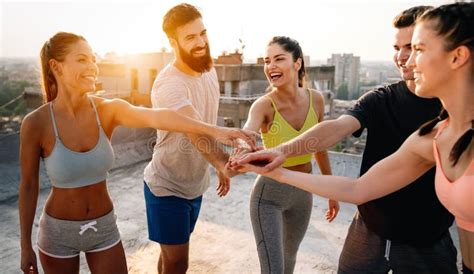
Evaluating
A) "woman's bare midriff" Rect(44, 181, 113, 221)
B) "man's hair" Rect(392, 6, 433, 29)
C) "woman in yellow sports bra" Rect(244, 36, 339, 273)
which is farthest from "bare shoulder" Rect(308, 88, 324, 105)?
"woman's bare midriff" Rect(44, 181, 113, 221)

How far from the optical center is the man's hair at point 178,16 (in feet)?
8.24

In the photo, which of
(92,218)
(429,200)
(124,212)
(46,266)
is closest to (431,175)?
(429,200)

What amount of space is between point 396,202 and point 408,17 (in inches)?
39.9

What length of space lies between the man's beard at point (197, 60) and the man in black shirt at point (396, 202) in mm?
805

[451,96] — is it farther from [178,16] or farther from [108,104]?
[108,104]

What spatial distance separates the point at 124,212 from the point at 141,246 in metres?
0.90

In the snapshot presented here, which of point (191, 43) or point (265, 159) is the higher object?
point (191, 43)

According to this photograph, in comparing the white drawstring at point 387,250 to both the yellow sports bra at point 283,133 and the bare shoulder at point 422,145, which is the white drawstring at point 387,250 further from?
the yellow sports bra at point 283,133

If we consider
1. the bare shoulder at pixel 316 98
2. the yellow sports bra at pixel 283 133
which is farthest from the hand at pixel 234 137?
the bare shoulder at pixel 316 98

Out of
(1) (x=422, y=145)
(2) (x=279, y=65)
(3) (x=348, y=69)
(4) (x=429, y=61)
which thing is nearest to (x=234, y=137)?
(2) (x=279, y=65)

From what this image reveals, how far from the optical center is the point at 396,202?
2076 millimetres

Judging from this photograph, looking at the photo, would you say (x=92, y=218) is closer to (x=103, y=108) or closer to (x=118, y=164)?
(x=103, y=108)

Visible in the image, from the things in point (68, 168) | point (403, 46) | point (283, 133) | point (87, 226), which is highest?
point (403, 46)

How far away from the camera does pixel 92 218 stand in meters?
2.25
